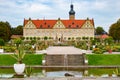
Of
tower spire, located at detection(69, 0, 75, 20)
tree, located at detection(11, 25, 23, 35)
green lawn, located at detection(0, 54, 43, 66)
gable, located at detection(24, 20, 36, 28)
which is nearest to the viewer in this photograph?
green lawn, located at detection(0, 54, 43, 66)

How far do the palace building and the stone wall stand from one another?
5813cm

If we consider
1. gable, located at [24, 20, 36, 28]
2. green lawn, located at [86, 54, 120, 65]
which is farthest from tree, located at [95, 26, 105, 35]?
green lawn, located at [86, 54, 120, 65]

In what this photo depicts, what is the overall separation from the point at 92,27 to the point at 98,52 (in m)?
57.5

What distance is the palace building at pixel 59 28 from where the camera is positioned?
82.8 metres

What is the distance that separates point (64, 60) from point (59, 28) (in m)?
60.2

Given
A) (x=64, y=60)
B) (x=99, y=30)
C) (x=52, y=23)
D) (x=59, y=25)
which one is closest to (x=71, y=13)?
(x=59, y=25)

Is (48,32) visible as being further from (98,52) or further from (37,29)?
(98,52)

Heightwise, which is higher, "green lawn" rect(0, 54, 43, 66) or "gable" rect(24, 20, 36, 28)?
"gable" rect(24, 20, 36, 28)

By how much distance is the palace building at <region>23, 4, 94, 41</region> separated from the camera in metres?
82.8

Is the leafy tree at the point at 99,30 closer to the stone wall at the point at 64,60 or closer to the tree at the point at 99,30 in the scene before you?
the tree at the point at 99,30

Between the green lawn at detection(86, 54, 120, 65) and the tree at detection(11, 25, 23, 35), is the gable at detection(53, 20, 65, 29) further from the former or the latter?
the green lawn at detection(86, 54, 120, 65)

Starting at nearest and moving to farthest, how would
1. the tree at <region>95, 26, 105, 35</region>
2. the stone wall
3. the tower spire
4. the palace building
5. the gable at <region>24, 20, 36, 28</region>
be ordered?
the stone wall → the gable at <region>24, 20, 36, 28</region> → the palace building → the tower spire → the tree at <region>95, 26, 105, 35</region>

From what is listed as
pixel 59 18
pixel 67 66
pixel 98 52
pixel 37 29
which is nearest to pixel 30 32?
pixel 37 29

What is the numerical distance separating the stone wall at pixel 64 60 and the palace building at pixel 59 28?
2288 inches
